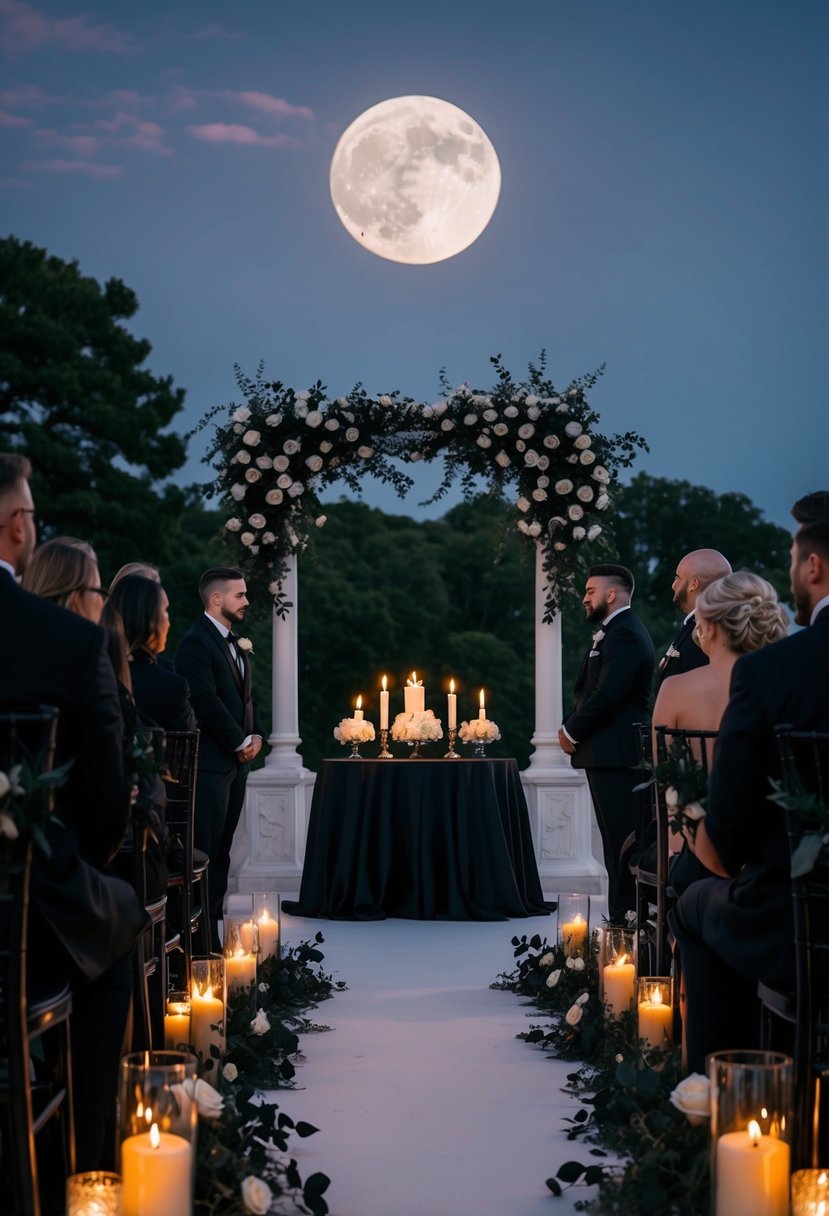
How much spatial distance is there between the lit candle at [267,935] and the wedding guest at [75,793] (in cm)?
267

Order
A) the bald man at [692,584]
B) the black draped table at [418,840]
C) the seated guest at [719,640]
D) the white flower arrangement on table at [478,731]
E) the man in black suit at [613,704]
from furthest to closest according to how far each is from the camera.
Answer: the white flower arrangement on table at [478,731]
the black draped table at [418,840]
the man in black suit at [613,704]
the bald man at [692,584]
the seated guest at [719,640]

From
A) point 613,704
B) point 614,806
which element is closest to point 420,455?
point 613,704

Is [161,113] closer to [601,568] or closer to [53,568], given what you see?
[601,568]

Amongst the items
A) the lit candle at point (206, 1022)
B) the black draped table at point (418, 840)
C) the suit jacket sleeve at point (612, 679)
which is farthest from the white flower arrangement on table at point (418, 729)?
the lit candle at point (206, 1022)

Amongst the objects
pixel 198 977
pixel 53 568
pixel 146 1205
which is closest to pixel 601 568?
pixel 198 977

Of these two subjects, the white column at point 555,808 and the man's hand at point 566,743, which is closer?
the man's hand at point 566,743

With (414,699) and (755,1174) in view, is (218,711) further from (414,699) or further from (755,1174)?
(755,1174)

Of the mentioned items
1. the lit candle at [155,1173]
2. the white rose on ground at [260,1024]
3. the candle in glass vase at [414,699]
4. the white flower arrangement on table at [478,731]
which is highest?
the candle in glass vase at [414,699]

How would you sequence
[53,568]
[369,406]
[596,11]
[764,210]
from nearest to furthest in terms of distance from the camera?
1. [53,568]
2. [369,406]
3. [596,11]
4. [764,210]

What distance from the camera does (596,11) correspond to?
83.4 feet

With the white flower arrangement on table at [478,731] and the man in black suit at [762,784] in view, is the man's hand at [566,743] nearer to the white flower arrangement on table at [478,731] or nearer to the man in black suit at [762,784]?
the white flower arrangement on table at [478,731]

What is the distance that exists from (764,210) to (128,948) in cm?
2873

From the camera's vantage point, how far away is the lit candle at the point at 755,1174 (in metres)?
2.50

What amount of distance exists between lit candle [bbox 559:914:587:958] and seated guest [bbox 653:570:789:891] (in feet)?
4.84
